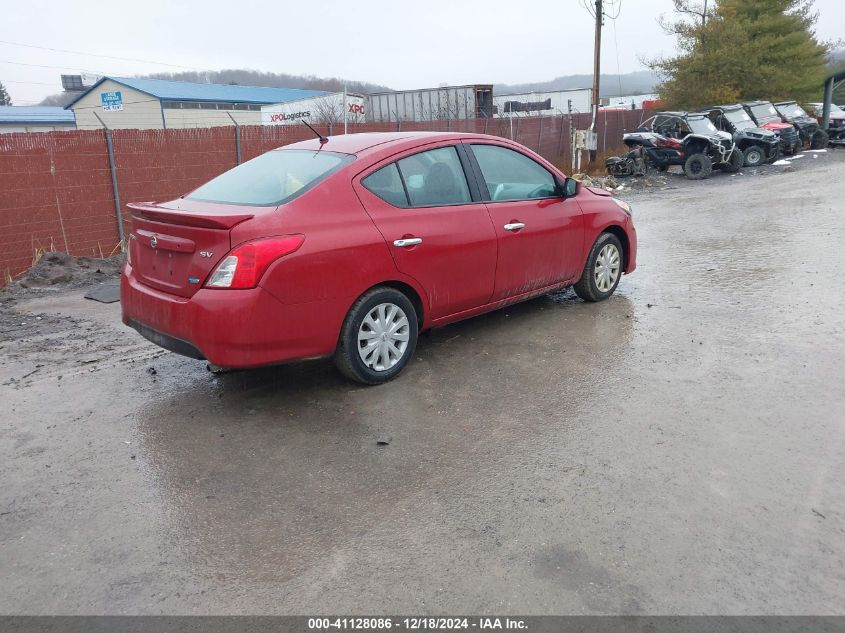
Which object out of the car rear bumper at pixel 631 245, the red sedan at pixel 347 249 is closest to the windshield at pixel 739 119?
the car rear bumper at pixel 631 245

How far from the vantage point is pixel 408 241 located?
15.3 feet

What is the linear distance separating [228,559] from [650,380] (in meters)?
3.08

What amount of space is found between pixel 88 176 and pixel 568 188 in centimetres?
710

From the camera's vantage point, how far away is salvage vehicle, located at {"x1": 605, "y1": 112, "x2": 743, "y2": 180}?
19.5m

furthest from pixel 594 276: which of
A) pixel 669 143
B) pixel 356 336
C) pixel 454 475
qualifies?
pixel 669 143

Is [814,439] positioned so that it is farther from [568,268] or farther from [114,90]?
[114,90]

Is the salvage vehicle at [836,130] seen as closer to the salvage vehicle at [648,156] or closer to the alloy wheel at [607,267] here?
the salvage vehicle at [648,156]

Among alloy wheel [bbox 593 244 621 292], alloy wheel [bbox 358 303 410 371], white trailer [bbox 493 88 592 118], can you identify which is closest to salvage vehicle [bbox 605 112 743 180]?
alloy wheel [bbox 593 244 621 292]

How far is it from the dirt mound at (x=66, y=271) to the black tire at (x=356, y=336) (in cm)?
545

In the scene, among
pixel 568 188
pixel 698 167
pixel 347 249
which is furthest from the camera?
pixel 698 167

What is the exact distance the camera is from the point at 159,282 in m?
4.34

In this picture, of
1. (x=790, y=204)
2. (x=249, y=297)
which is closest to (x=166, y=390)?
(x=249, y=297)

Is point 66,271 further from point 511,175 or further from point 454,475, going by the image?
point 454,475

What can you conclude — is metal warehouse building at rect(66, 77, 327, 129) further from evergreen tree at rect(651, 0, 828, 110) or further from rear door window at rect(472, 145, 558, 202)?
rear door window at rect(472, 145, 558, 202)
